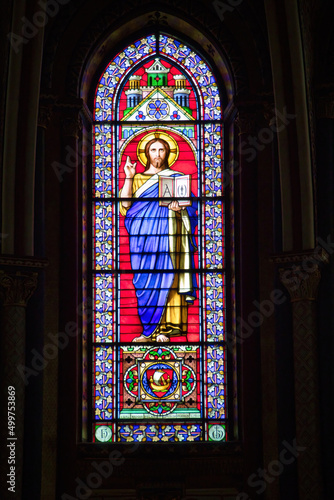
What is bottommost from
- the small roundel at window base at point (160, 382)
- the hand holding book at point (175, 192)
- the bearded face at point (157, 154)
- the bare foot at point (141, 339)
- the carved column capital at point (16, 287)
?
the small roundel at window base at point (160, 382)

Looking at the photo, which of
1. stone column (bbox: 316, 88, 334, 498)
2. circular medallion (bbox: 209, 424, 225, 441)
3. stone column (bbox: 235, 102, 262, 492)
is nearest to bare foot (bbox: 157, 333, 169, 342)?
stone column (bbox: 235, 102, 262, 492)

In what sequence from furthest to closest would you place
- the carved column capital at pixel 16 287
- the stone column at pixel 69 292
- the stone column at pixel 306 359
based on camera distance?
the stone column at pixel 69 292 < the carved column capital at pixel 16 287 < the stone column at pixel 306 359

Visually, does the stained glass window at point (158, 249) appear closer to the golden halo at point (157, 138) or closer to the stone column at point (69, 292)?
the golden halo at point (157, 138)

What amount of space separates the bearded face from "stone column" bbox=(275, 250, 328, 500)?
2799 millimetres

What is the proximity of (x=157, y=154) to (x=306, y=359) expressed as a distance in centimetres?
391

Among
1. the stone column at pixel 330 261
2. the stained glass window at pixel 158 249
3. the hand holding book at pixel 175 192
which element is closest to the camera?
the stone column at pixel 330 261

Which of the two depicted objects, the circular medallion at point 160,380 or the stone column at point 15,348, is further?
the circular medallion at point 160,380

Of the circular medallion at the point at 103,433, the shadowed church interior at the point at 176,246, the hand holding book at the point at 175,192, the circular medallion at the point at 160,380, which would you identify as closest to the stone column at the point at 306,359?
the shadowed church interior at the point at 176,246

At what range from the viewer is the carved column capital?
1277 cm

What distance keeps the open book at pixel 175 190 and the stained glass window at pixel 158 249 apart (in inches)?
0.5

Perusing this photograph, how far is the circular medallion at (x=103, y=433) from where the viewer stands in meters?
14.0

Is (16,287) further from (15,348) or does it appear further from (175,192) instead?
(175,192)

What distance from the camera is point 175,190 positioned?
1488cm

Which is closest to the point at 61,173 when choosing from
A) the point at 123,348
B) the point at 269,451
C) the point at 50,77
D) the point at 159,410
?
the point at 50,77
